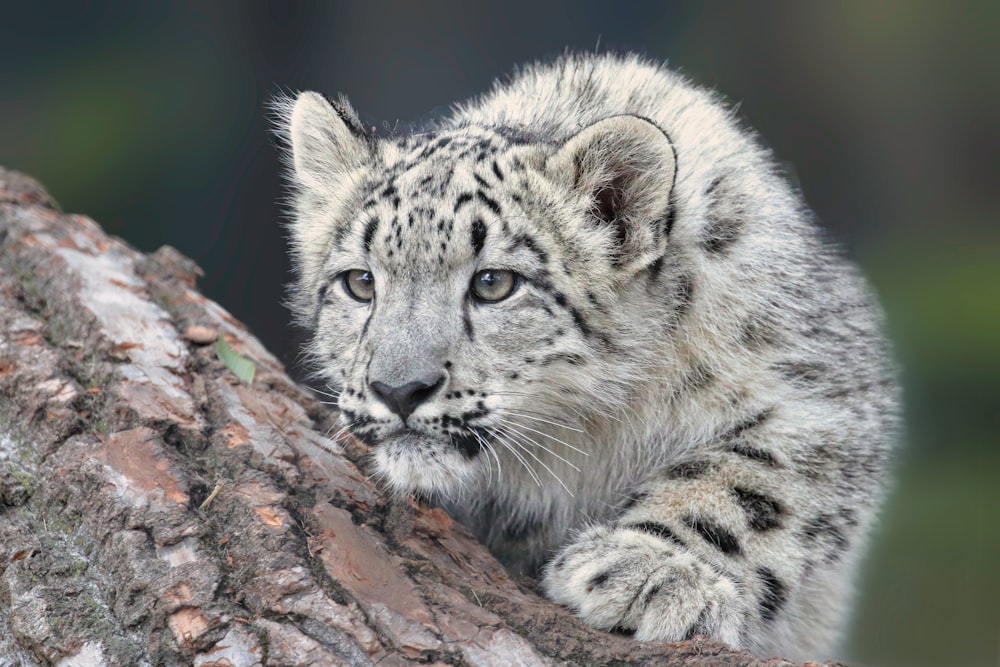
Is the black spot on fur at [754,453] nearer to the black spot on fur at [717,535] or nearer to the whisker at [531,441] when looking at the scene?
the black spot on fur at [717,535]

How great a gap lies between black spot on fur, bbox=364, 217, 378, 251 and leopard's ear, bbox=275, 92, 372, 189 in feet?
2.11

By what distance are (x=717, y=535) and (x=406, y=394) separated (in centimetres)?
164

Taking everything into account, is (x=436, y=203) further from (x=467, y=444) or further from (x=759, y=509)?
(x=759, y=509)

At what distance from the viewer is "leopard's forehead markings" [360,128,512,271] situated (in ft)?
16.4

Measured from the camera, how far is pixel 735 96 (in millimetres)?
10469

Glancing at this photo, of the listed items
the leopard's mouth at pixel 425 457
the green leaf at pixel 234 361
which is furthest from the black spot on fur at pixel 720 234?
the green leaf at pixel 234 361

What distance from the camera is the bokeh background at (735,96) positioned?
1063 centimetres

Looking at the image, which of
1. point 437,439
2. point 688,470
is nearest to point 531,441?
point 437,439

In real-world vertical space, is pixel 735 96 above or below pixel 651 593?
above

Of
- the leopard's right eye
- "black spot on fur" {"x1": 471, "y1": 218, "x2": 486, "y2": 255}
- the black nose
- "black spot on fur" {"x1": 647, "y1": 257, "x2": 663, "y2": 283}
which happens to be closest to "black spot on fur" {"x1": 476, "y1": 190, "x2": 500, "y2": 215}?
"black spot on fur" {"x1": 471, "y1": 218, "x2": 486, "y2": 255}

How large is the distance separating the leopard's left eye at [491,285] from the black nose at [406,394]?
0.53 metres

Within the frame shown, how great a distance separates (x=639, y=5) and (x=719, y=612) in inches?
301

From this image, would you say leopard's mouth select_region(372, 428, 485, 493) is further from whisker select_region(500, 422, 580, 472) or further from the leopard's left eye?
the leopard's left eye

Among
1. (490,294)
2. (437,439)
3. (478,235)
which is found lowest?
(437,439)
